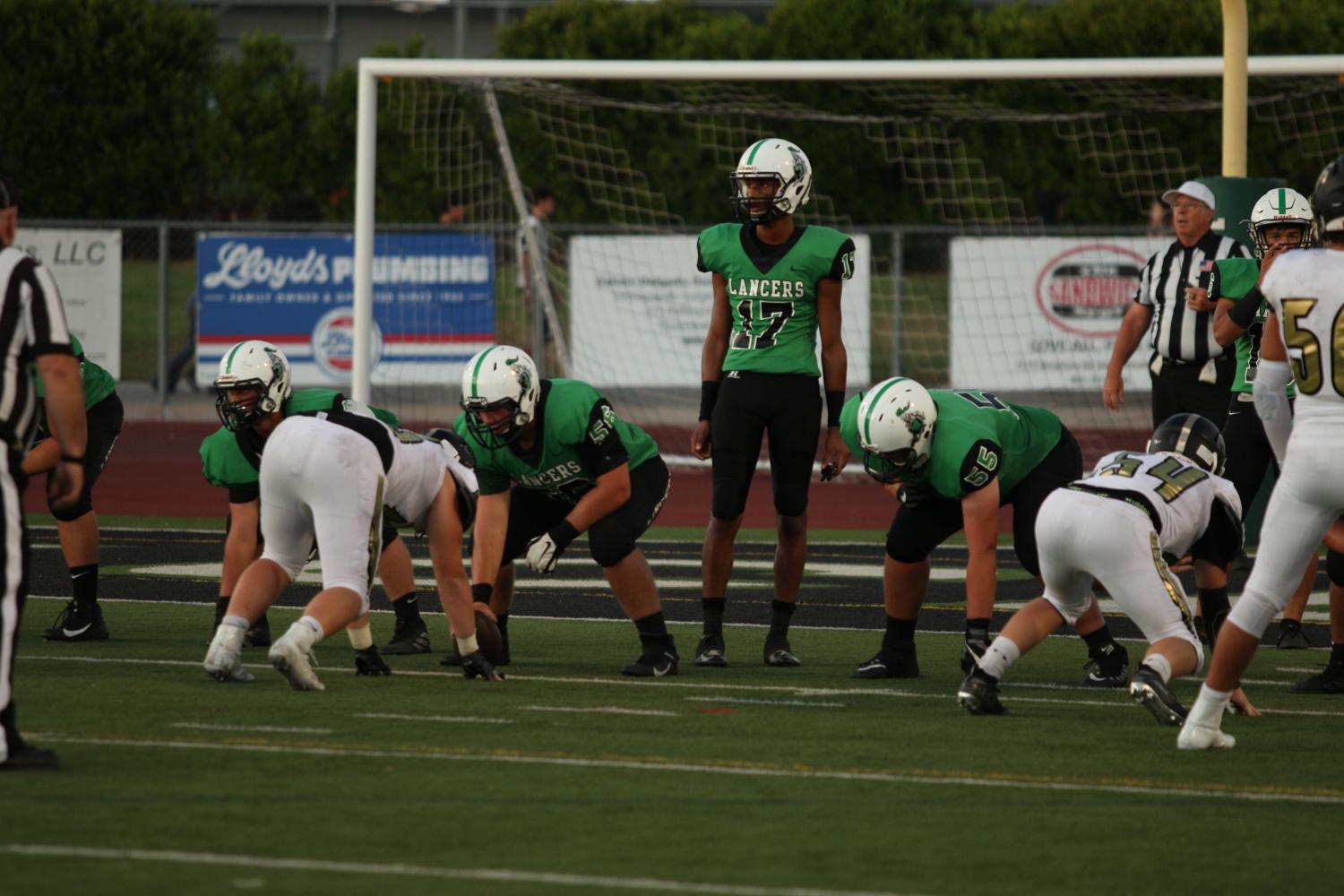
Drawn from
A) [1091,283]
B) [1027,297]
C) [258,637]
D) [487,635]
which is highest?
[1091,283]

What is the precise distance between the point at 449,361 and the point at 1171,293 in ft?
34.6

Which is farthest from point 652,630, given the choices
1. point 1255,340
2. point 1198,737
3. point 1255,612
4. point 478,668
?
point 1255,340

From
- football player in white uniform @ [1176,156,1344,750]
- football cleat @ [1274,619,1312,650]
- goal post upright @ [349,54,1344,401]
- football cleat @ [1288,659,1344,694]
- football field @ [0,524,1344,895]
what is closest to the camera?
football field @ [0,524,1344,895]

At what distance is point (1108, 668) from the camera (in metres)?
7.75

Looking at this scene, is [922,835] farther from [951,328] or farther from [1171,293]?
[951,328]

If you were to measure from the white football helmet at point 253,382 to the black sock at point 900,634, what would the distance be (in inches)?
94.0

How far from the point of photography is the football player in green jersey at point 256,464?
7.46m

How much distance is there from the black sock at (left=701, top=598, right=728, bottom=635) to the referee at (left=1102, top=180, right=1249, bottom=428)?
2.93m

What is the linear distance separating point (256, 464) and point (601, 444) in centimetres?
129

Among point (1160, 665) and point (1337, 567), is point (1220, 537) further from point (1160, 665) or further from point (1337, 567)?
point (1337, 567)

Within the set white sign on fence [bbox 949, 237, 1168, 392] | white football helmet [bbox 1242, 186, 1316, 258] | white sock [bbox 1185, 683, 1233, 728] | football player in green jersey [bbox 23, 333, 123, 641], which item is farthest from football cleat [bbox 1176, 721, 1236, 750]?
white sign on fence [bbox 949, 237, 1168, 392]

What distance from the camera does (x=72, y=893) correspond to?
4426 millimetres

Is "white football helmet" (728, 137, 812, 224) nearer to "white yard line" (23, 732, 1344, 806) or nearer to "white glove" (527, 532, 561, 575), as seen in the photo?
"white glove" (527, 532, 561, 575)

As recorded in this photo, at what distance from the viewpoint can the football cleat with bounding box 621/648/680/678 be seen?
→ 7.84 metres
